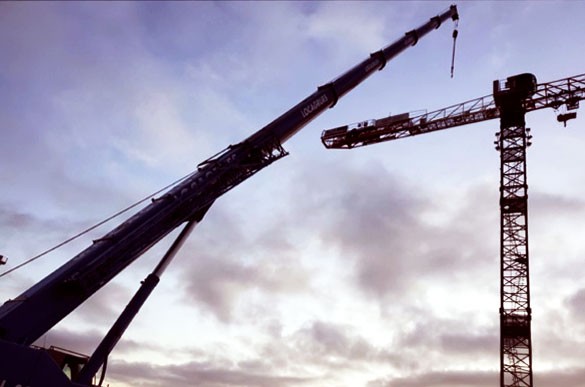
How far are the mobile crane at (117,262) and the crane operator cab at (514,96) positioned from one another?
83.5 feet

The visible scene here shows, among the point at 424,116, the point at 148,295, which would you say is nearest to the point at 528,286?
the point at 424,116

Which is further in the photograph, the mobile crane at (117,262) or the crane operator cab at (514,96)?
the crane operator cab at (514,96)

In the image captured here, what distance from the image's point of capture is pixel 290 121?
71.7 ft

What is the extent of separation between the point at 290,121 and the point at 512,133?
101ft

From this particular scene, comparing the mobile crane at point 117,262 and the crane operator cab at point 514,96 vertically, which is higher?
the crane operator cab at point 514,96

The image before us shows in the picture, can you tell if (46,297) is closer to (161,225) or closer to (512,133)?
(161,225)

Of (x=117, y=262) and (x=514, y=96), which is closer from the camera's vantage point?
(x=117, y=262)

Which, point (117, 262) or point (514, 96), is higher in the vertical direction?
point (514, 96)

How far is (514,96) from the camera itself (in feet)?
144

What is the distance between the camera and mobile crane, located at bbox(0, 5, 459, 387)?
1504 cm

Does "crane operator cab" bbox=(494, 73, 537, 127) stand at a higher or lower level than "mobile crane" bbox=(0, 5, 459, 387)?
higher

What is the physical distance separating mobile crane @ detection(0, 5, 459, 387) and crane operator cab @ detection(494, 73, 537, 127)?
25.5 m

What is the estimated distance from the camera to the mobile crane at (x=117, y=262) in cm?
1504

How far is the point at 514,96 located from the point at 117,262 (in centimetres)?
3773
